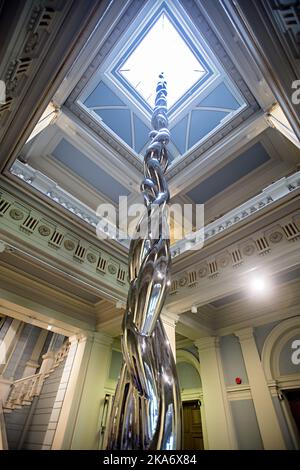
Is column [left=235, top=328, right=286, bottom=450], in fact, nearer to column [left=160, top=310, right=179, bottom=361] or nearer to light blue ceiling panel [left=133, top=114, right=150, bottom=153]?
column [left=160, top=310, right=179, bottom=361]

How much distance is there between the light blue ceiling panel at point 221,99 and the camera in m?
4.50

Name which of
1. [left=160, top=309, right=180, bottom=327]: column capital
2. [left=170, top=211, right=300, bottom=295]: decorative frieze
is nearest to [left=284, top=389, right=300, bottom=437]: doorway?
[left=160, top=309, right=180, bottom=327]: column capital

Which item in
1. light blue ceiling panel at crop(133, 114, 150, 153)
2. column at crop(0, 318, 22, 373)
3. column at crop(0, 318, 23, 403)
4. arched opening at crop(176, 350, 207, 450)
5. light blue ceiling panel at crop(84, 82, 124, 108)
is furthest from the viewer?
column at crop(0, 318, 22, 373)

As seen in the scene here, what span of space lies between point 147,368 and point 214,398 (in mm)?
6131

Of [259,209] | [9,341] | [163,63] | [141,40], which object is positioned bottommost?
[259,209]

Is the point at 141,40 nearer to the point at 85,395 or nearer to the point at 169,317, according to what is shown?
the point at 169,317

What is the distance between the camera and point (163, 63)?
4918 millimetres

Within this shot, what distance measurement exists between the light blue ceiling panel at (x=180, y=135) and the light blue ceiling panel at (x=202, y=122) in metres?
0.15

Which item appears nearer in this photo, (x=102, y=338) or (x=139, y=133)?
(x=139, y=133)

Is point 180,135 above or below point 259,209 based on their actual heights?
above

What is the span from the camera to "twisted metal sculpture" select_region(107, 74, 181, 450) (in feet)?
1.66

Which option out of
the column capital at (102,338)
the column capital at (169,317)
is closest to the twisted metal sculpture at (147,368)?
the column capital at (169,317)

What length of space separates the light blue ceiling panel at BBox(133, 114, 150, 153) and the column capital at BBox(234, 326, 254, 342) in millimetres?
4837

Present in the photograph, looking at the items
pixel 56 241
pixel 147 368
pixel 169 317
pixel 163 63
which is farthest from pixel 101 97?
pixel 147 368
